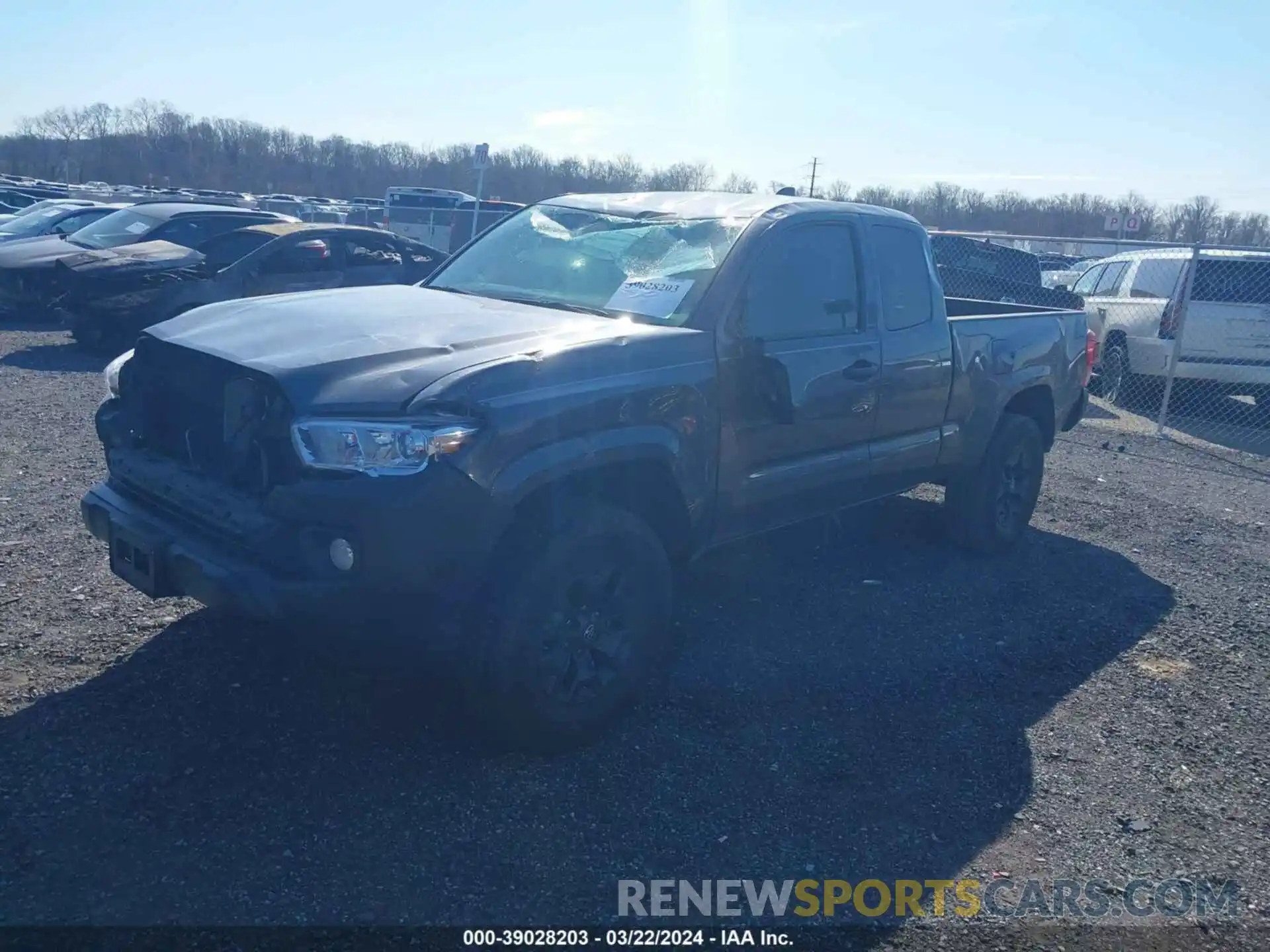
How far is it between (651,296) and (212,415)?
1791mm

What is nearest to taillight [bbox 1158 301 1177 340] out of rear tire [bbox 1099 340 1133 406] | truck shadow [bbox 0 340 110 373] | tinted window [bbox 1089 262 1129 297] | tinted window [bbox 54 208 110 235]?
rear tire [bbox 1099 340 1133 406]

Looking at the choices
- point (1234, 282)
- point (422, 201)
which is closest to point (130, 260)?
point (1234, 282)

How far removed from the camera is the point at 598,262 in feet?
16.2

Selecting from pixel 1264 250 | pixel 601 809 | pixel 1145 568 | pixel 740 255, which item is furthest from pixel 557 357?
pixel 1264 250

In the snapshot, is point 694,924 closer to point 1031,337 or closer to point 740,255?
point 740,255

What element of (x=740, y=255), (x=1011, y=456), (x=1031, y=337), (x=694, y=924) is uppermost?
(x=740, y=255)

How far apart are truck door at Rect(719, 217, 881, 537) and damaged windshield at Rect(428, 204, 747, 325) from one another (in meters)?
0.24

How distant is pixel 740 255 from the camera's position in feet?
15.2

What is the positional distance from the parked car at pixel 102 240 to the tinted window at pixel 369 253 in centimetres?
202

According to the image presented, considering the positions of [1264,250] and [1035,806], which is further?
[1264,250]

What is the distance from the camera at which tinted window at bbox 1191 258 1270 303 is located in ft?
39.8

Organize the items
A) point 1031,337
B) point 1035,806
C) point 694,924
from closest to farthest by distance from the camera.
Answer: point 694,924 → point 1035,806 → point 1031,337

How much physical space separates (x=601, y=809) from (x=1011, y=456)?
13.3ft

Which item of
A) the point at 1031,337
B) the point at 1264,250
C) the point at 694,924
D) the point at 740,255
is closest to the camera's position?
the point at 694,924
